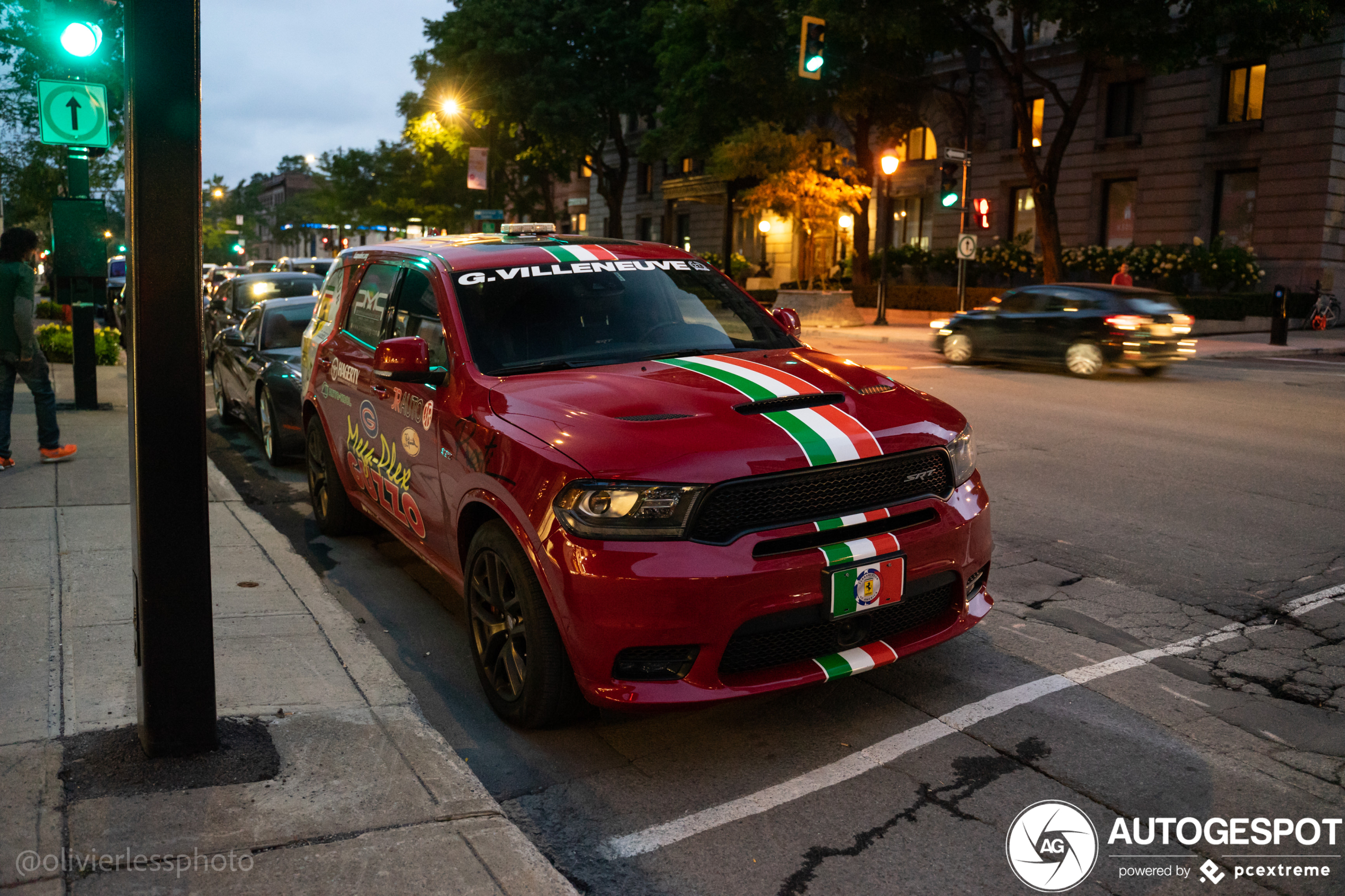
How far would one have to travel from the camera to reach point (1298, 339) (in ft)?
88.3

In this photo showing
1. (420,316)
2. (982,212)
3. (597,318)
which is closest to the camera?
(597,318)

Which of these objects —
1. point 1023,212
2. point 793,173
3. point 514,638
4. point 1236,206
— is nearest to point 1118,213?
point 1023,212

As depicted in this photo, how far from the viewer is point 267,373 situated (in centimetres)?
973

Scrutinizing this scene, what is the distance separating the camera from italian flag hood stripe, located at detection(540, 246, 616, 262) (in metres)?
5.46

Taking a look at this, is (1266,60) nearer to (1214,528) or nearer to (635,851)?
(1214,528)

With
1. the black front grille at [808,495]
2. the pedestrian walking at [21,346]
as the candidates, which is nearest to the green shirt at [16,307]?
the pedestrian walking at [21,346]

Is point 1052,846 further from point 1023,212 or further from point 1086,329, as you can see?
point 1023,212

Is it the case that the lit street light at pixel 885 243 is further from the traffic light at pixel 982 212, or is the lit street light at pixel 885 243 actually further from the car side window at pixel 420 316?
the car side window at pixel 420 316

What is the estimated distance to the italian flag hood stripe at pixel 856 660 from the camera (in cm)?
386

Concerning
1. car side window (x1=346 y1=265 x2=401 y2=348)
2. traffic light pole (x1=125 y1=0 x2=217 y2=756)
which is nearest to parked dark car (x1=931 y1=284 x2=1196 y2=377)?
car side window (x1=346 y1=265 x2=401 y2=348)

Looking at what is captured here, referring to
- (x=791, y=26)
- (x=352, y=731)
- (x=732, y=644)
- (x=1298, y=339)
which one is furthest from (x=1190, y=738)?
(x=791, y=26)

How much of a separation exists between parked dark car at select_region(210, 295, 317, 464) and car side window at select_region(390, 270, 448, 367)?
334 centimetres

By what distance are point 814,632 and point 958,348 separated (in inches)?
659

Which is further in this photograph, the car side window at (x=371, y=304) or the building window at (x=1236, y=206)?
the building window at (x=1236, y=206)
